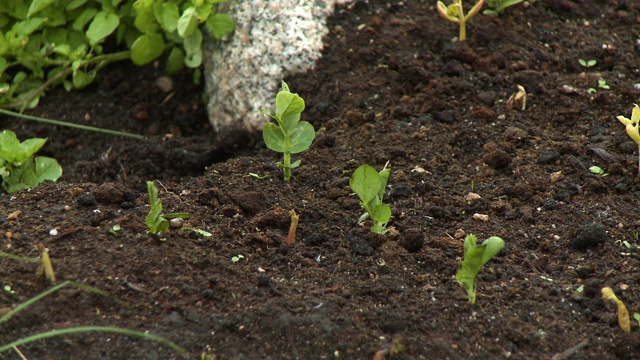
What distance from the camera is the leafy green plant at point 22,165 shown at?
2.84 m

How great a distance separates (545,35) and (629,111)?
0.58 metres

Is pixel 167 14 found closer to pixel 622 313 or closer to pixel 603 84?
pixel 603 84

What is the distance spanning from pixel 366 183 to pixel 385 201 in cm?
29

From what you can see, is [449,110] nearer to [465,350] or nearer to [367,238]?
[367,238]

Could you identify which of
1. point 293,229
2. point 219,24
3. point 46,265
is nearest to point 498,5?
point 219,24

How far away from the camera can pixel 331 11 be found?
11.2 feet

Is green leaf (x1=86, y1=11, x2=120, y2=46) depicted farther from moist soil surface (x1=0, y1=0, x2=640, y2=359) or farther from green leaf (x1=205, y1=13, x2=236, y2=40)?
green leaf (x1=205, y1=13, x2=236, y2=40)

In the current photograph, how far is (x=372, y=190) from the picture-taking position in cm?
234

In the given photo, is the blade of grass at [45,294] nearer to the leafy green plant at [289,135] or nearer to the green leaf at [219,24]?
the leafy green plant at [289,135]

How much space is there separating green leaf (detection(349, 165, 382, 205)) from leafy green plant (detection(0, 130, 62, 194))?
124 cm

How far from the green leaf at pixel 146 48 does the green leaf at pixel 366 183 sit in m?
1.38

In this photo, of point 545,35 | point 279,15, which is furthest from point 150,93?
point 545,35

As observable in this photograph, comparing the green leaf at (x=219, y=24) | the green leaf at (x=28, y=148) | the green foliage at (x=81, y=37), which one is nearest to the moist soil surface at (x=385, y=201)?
the green foliage at (x=81, y=37)

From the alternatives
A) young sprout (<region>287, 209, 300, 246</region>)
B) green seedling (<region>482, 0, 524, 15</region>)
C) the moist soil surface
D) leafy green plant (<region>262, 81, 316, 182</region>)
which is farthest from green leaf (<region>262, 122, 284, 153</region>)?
green seedling (<region>482, 0, 524, 15</region>)
